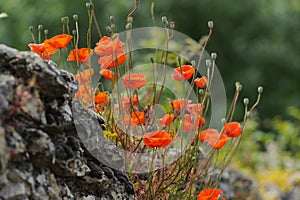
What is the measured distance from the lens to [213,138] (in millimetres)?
1952

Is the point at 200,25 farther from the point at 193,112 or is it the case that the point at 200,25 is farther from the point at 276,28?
the point at 193,112

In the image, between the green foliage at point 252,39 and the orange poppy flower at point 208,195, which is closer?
the orange poppy flower at point 208,195

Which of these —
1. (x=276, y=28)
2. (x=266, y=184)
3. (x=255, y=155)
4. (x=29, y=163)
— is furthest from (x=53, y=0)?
(x=29, y=163)

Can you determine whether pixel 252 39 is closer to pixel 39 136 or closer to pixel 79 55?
pixel 79 55

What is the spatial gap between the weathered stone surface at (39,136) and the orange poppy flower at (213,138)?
52 cm

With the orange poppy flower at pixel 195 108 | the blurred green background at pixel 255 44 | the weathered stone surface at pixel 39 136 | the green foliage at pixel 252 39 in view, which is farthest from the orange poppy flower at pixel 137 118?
the green foliage at pixel 252 39

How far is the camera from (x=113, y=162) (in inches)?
63.6

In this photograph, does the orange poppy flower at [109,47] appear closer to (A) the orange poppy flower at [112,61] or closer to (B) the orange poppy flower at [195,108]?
(A) the orange poppy flower at [112,61]

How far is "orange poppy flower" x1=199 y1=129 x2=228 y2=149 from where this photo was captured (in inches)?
74.1

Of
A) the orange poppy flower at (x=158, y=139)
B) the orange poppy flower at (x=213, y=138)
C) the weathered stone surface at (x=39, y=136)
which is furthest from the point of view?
the orange poppy flower at (x=213, y=138)

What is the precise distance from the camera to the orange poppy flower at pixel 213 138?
1.88 m

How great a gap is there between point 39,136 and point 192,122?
2.29ft

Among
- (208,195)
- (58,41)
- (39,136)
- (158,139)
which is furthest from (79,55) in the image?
(208,195)

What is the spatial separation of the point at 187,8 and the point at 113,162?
7.07 meters
